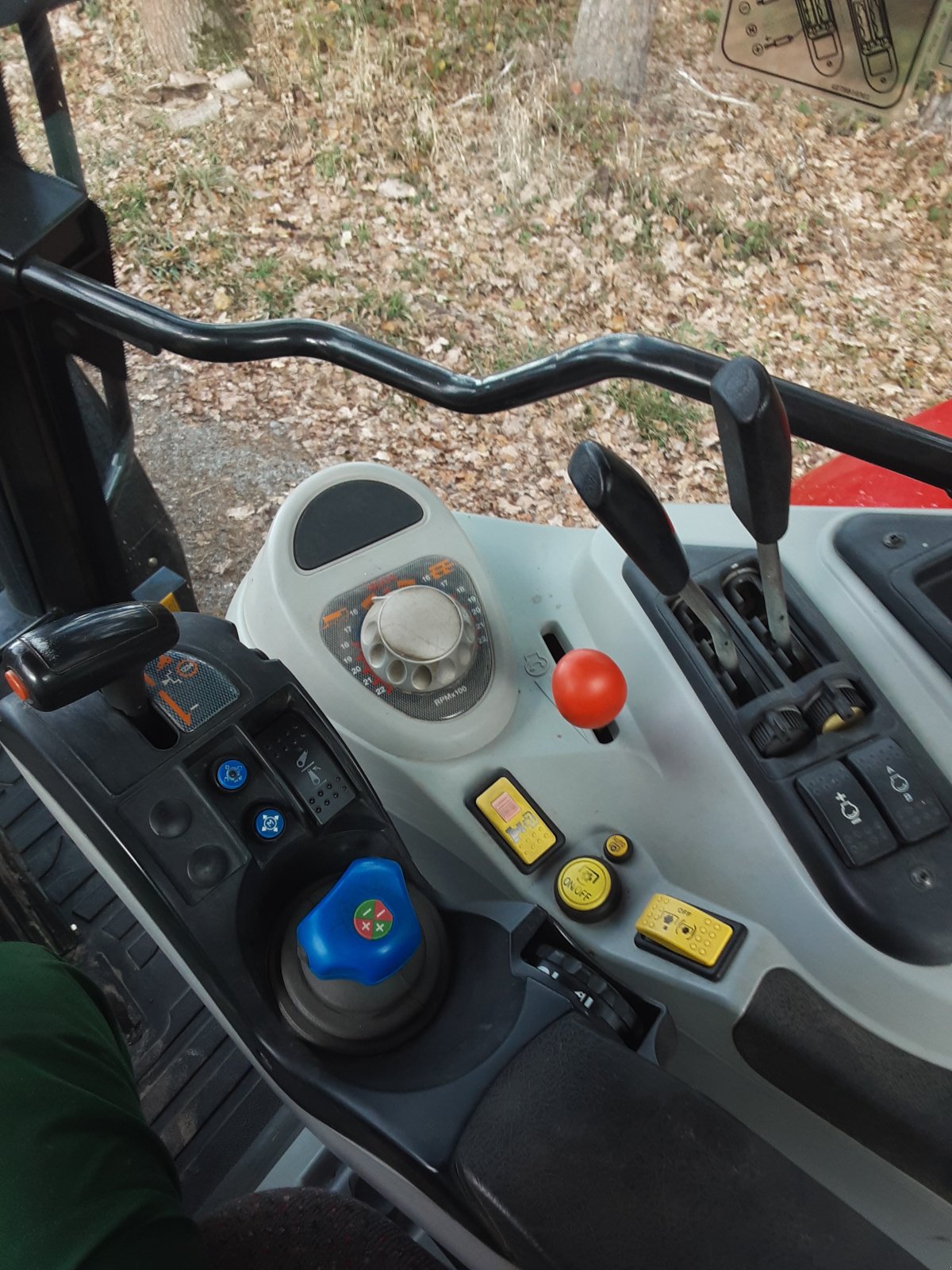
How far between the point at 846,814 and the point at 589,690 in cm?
22

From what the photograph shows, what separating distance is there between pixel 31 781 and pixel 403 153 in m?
2.05

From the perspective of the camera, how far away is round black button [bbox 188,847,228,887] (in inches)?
29.5

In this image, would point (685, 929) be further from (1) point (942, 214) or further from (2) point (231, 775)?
(1) point (942, 214)

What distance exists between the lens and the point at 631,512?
720mm

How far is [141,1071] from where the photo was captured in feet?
4.00

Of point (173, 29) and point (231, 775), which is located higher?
point (173, 29)

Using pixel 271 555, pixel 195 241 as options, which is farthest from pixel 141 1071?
pixel 195 241

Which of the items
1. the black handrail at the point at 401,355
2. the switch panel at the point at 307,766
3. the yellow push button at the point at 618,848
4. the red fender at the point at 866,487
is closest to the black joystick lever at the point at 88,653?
the switch panel at the point at 307,766

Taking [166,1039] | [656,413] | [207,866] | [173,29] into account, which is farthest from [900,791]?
[173,29]

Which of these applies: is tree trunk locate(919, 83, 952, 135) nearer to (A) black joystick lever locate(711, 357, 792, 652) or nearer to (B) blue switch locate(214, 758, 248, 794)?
(A) black joystick lever locate(711, 357, 792, 652)

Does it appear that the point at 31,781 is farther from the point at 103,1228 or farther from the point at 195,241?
the point at 195,241

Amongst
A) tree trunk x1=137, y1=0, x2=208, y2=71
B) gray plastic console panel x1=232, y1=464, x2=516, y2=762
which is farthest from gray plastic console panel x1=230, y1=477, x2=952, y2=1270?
tree trunk x1=137, y1=0, x2=208, y2=71

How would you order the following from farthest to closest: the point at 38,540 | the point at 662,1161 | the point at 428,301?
the point at 428,301 → the point at 38,540 → the point at 662,1161

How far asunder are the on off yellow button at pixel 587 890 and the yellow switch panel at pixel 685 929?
0.03 metres
